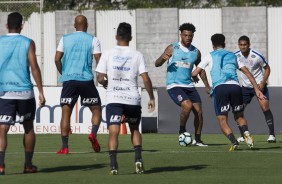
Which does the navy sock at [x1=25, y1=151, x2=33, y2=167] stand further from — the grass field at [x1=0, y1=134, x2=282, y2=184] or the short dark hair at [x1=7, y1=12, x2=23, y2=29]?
the short dark hair at [x1=7, y1=12, x2=23, y2=29]

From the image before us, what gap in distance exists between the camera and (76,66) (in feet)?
59.4

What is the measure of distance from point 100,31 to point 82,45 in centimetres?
2019

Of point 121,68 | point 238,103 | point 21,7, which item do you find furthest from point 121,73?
point 21,7

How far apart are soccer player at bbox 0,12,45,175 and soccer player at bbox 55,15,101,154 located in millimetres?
3189

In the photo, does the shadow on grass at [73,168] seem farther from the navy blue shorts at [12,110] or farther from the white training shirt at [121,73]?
the white training shirt at [121,73]

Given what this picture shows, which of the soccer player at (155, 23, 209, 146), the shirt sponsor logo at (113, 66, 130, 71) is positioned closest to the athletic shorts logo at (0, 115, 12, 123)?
the shirt sponsor logo at (113, 66, 130, 71)

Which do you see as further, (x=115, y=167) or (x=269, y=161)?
(x=269, y=161)

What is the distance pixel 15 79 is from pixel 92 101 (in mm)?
3679

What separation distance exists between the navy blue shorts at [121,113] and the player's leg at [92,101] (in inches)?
138

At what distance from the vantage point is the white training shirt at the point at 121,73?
48.1ft

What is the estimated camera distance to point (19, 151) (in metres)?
19.5

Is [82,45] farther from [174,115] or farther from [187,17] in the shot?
[187,17]

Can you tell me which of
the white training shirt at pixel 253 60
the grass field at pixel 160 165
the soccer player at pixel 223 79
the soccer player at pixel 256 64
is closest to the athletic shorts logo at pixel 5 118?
the grass field at pixel 160 165

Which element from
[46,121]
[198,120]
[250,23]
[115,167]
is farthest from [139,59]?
[250,23]
